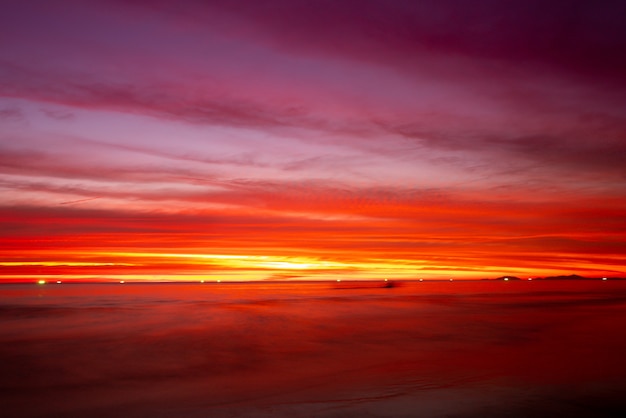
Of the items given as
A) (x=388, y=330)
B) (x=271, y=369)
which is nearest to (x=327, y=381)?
(x=271, y=369)

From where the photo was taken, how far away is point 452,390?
37.6ft

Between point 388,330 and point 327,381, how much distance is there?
12.6m

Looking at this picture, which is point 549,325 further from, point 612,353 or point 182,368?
point 182,368

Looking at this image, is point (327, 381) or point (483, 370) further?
point (483, 370)

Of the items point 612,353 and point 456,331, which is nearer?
point 612,353

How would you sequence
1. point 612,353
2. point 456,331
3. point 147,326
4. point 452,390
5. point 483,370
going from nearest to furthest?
1. point 452,390
2. point 483,370
3. point 612,353
4. point 456,331
5. point 147,326

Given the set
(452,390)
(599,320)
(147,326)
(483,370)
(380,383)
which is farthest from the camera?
(599,320)

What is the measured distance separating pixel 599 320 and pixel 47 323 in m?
31.5

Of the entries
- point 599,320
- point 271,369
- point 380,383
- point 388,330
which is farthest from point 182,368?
point 599,320

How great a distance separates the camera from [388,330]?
2531 cm

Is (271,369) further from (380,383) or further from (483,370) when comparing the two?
(483,370)

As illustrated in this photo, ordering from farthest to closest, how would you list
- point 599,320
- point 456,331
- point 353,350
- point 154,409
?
1. point 599,320
2. point 456,331
3. point 353,350
4. point 154,409

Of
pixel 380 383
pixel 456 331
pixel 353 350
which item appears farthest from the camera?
pixel 456 331

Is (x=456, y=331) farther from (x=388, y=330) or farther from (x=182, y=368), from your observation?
(x=182, y=368)
